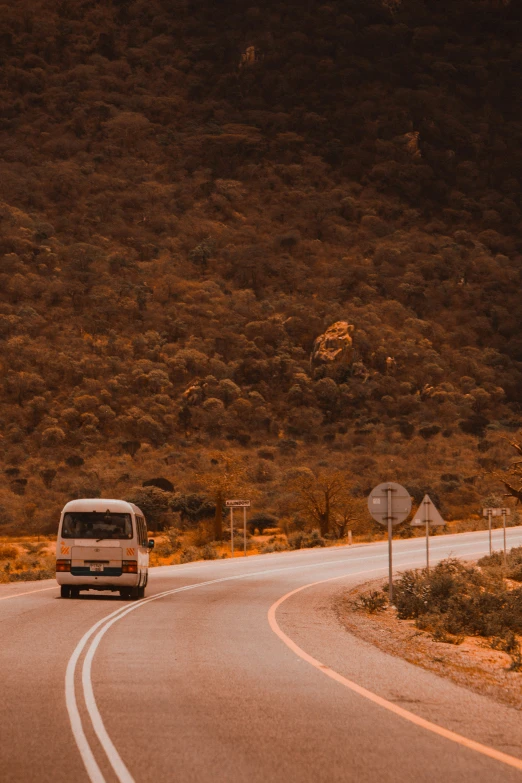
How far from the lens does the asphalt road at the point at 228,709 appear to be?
303 inches

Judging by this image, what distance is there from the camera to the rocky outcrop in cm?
8762

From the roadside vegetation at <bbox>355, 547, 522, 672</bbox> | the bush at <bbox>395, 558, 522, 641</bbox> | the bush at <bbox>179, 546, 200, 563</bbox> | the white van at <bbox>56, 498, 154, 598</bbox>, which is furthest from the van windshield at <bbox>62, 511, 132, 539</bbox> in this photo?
the bush at <bbox>179, 546, 200, 563</bbox>

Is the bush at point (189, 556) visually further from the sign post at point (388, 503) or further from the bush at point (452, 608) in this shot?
the sign post at point (388, 503)

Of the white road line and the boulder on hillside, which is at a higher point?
the boulder on hillside

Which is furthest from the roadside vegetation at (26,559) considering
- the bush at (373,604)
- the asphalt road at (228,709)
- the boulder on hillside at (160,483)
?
the asphalt road at (228,709)

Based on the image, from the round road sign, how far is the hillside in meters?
37.6

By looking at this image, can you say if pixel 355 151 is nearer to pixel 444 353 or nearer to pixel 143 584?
pixel 444 353

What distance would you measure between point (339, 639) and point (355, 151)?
127535 millimetres

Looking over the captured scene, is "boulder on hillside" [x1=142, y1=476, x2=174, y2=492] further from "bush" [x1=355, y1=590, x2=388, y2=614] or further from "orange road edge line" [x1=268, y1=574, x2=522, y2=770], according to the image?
"orange road edge line" [x1=268, y1=574, x2=522, y2=770]

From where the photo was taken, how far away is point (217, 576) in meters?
34.5

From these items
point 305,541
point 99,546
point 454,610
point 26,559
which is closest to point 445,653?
point 454,610

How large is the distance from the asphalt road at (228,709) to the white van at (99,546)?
389cm

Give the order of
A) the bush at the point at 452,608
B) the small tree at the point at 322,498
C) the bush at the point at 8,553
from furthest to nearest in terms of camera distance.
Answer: the small tree at the point at 322,498 → the bush at the point at 8,553 → the bush at the point at 452,608

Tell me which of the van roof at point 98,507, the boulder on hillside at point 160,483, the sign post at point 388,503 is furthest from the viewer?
the boulder on hillside at point 160,483
